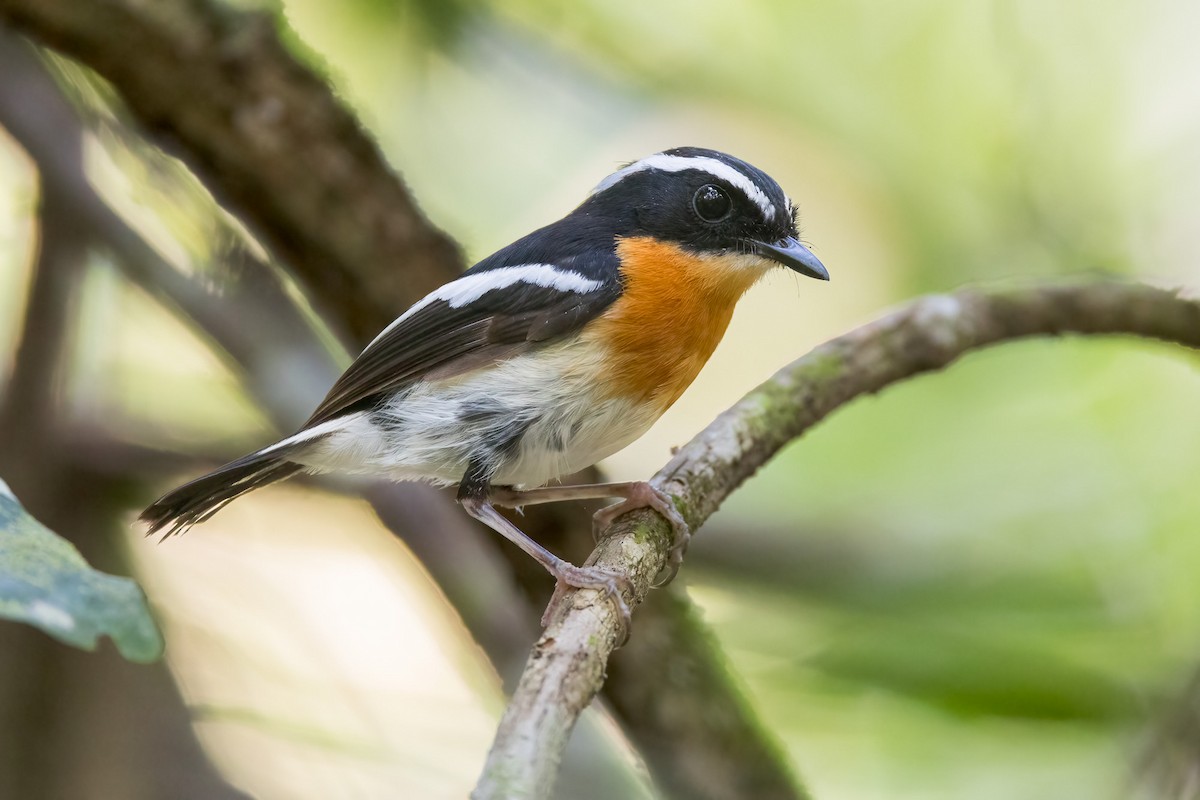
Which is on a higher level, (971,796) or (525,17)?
(525,17)

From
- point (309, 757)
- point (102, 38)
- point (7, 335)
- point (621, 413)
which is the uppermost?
point (102, 38)

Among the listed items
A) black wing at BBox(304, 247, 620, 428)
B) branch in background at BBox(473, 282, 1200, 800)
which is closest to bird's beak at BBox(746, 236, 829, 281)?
branch in background at BBox(473, 282, 1200, 800)

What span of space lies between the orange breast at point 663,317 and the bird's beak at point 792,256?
0.04 meters

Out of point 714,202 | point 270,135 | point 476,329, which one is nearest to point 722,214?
point 714,202

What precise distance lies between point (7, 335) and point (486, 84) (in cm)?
168

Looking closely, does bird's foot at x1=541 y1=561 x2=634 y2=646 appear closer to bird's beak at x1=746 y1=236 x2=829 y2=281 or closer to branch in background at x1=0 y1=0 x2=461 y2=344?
bird's beak at x1=746 y1=236 x2=829 y2=281

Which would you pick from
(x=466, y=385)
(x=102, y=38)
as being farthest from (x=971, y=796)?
(x=102, y=38)

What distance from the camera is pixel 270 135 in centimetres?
271

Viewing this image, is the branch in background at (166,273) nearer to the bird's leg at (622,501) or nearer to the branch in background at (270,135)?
the branch in background at (270,135)

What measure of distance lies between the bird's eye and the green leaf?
1600 mm

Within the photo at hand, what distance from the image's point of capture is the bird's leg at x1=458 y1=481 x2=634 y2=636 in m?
1.71

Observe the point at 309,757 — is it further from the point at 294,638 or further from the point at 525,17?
the point at 525,17

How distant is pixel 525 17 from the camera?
3484 millimetres

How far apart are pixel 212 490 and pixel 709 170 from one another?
132cm
